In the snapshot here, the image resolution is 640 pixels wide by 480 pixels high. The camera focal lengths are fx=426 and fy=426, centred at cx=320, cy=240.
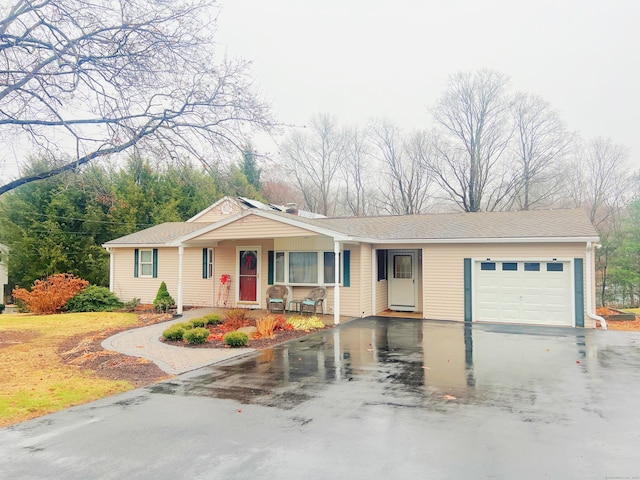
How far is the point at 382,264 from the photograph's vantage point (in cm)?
1478

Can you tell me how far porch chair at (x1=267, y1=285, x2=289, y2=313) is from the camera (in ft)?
45.2

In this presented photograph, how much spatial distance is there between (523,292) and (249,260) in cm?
901

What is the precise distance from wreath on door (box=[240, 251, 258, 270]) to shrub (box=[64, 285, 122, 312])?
17.0 feet

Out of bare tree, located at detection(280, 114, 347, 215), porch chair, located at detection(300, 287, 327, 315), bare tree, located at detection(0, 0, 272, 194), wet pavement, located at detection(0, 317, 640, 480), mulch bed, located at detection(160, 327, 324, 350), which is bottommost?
mulch bed, located at detection(160, 327, 324, 350)

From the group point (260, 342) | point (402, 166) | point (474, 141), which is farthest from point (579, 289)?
point (402, 166)

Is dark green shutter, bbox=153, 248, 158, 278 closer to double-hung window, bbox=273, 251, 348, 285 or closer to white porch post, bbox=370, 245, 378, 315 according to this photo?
double-hung window, bbox=273, 251, 348, 285

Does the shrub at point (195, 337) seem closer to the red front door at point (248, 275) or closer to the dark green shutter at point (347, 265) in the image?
the dark green shutter at point (347, 265)

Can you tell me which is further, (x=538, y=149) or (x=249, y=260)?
(x=538, y=149)

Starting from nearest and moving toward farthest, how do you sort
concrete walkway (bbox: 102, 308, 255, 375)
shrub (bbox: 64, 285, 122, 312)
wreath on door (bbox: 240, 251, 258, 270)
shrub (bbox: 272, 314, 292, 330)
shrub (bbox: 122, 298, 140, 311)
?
concrete walkway (bbox: 102, 308, 255, 375), shrub (bbox: 272, 314, 292, 330), wreath on door (bbox: 240, 251, 258, 270), shrub (bbox: 64, 285, 122, 312), shrub (bbox: 122, 298, 140, 311)

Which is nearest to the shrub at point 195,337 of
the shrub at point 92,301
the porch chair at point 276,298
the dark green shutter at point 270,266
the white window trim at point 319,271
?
the porch chair at point 276,298

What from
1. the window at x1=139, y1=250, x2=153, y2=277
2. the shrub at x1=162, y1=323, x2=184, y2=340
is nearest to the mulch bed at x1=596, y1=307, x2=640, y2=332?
the shrub at x1=162, y1=323, x2=184, y2=340

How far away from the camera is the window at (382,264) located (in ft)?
47.9

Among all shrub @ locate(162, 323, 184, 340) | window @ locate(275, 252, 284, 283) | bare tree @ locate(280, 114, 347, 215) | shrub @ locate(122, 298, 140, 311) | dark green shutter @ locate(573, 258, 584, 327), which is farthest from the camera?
bare tree @ locate(280, 114, 347, 215)

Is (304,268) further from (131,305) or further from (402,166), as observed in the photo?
(402,166)
